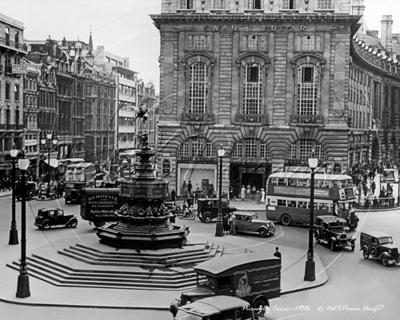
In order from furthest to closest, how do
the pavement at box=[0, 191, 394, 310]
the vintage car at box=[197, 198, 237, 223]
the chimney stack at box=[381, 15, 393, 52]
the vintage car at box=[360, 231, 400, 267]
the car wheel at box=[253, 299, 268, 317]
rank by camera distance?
the chimney stack at box=[381, 15, 393, 52]
the vintage car at box=[197, 198, 237, 223]
the vintage car at box=[360, 231, 400, 267]
the pavement at box=[0, 191, 394, 310]
the car wheel at box=[253, 299, 268, 317]

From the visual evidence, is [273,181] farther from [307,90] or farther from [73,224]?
[307,90]

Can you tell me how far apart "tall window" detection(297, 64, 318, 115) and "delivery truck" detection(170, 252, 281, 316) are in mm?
35166

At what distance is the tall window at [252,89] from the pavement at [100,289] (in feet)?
73.9

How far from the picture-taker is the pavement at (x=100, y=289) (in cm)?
2298

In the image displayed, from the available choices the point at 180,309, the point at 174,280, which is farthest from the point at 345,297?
the point at 180,309

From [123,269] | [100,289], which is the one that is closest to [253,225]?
[123,269]

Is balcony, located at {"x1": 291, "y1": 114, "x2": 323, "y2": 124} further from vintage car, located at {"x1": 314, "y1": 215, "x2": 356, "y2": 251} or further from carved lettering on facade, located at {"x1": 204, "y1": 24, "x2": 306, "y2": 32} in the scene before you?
vintage car, located at {"x1": 314, "y1": 215, "x2": 356, "y2": 251}

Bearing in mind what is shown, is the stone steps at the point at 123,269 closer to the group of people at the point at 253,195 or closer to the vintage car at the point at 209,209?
the vintage car at the point at 209,209

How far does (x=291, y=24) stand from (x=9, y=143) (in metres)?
33.3

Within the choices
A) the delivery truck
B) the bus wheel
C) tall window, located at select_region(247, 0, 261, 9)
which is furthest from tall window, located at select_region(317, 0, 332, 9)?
the delivery truck

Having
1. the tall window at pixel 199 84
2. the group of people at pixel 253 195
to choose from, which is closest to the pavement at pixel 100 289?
the group of people at pixel 253 195

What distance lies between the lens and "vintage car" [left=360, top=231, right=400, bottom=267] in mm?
30094

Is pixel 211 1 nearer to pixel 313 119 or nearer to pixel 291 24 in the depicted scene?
pixel 291 24

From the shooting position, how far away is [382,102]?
263 feet
